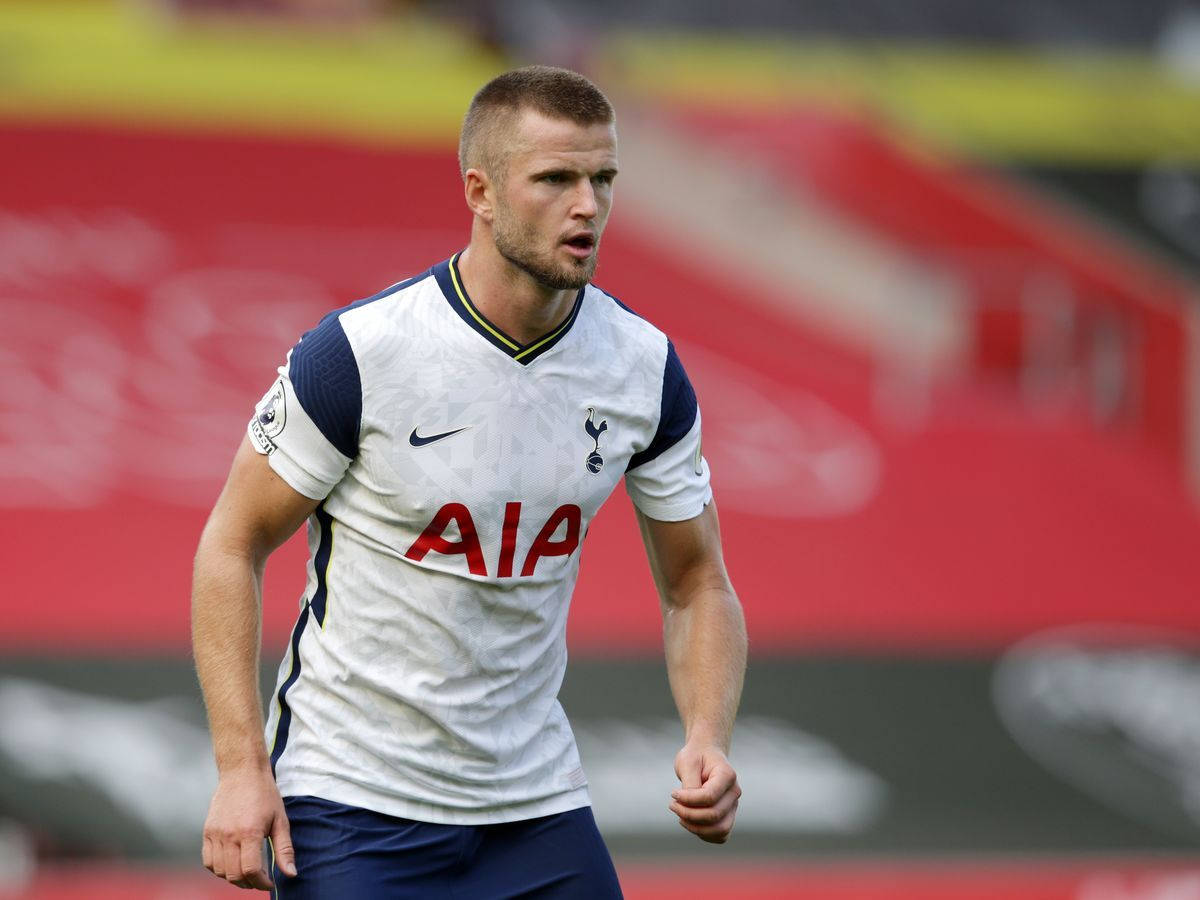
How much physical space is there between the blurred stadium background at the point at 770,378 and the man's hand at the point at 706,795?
3863 mm

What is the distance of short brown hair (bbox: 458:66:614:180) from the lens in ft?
8.89

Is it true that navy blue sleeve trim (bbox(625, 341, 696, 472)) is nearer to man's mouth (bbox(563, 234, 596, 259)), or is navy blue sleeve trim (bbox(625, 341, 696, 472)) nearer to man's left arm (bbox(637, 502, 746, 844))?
man's left arm (bbox(637, 502, 746, 844))

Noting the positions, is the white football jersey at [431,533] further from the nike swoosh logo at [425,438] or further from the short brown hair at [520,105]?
the short brown hair at [520,105]

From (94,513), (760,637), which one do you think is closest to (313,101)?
(94,513)

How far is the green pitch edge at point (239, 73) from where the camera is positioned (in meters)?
12.0

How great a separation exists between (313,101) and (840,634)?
617 cm

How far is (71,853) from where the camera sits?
6570 mm

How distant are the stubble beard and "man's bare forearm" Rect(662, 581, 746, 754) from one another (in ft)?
2.11

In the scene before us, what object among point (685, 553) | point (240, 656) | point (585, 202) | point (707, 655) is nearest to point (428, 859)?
point (240, 656)

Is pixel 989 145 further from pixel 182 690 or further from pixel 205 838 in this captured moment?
pixel 205 838

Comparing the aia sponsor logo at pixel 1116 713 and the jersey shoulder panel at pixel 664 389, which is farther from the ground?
the aia sponsor logo at pixel 1116 713

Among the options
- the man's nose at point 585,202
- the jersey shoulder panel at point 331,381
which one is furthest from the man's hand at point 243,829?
the man's nose at point 585,202

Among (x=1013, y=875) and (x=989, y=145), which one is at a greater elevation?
(x=989, y=145)

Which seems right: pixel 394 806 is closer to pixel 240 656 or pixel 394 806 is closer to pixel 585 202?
pixel 240 656
